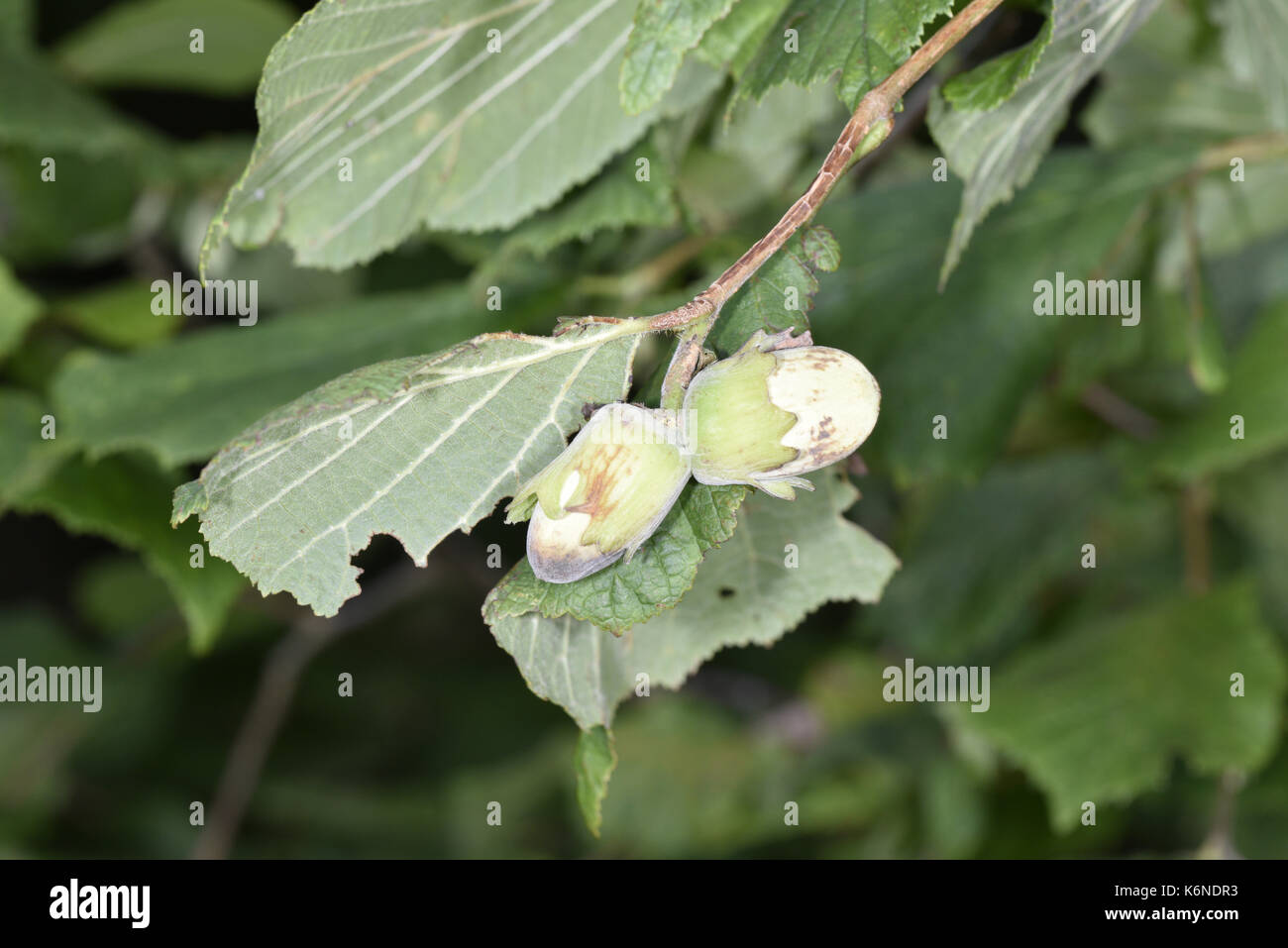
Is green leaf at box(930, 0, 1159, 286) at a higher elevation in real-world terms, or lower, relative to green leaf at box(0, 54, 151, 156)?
lower

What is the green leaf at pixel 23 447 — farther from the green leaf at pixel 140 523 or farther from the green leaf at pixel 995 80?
the green leaf at pixel 995 80

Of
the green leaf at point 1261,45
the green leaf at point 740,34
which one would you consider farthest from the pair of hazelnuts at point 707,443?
the green leaf at point 1261,45

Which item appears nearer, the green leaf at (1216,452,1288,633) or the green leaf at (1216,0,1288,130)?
the green leaf at (1216,0,1288,130)

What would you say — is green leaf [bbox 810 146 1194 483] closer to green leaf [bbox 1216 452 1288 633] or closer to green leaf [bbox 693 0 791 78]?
green leaf [bbox 693 0 791 78]

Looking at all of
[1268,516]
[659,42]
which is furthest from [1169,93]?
[659,42]

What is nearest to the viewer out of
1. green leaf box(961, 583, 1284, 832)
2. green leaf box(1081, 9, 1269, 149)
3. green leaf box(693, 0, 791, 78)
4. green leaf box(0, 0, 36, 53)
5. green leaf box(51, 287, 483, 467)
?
green leaf box(693, 0, 791, 78)

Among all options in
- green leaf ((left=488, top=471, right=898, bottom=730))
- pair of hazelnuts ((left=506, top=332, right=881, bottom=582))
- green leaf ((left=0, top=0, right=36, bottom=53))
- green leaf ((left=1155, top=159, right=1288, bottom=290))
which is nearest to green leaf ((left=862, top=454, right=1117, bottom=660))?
green leaf ((left=1155, top=159, right=1288, bottom=290))
